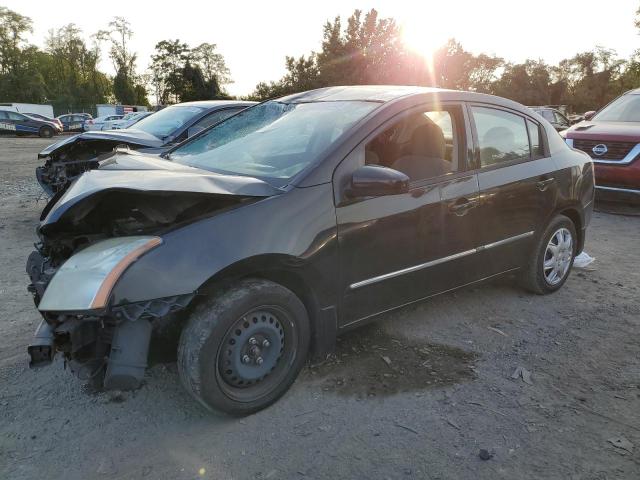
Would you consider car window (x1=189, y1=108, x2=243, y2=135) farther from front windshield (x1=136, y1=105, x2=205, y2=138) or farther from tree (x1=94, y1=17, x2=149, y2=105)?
tree (x1=94, y1=17, x2=149, y2=105)

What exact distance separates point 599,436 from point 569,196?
7.63ft

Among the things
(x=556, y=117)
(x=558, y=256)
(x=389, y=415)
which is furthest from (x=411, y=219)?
(x=556, y=117)

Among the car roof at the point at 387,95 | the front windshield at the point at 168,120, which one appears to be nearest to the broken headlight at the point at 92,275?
the car roof at the point at 387,95

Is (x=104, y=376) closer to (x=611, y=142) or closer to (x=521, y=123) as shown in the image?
(x=521, y=123)

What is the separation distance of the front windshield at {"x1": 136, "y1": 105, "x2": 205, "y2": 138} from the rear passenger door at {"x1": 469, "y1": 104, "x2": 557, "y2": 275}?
4931 mm

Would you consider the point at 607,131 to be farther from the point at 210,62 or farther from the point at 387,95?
the point at 210,62

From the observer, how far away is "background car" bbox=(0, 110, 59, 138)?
29.1 m

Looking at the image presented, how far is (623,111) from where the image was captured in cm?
877

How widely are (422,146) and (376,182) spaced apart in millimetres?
1047

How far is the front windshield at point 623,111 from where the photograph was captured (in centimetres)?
858

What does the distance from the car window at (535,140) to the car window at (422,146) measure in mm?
949

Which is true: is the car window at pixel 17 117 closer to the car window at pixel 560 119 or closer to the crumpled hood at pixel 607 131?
the car window at pixel 560 119

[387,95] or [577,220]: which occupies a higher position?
[387,95]

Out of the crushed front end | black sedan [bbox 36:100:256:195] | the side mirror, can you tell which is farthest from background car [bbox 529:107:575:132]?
the crushed front end
